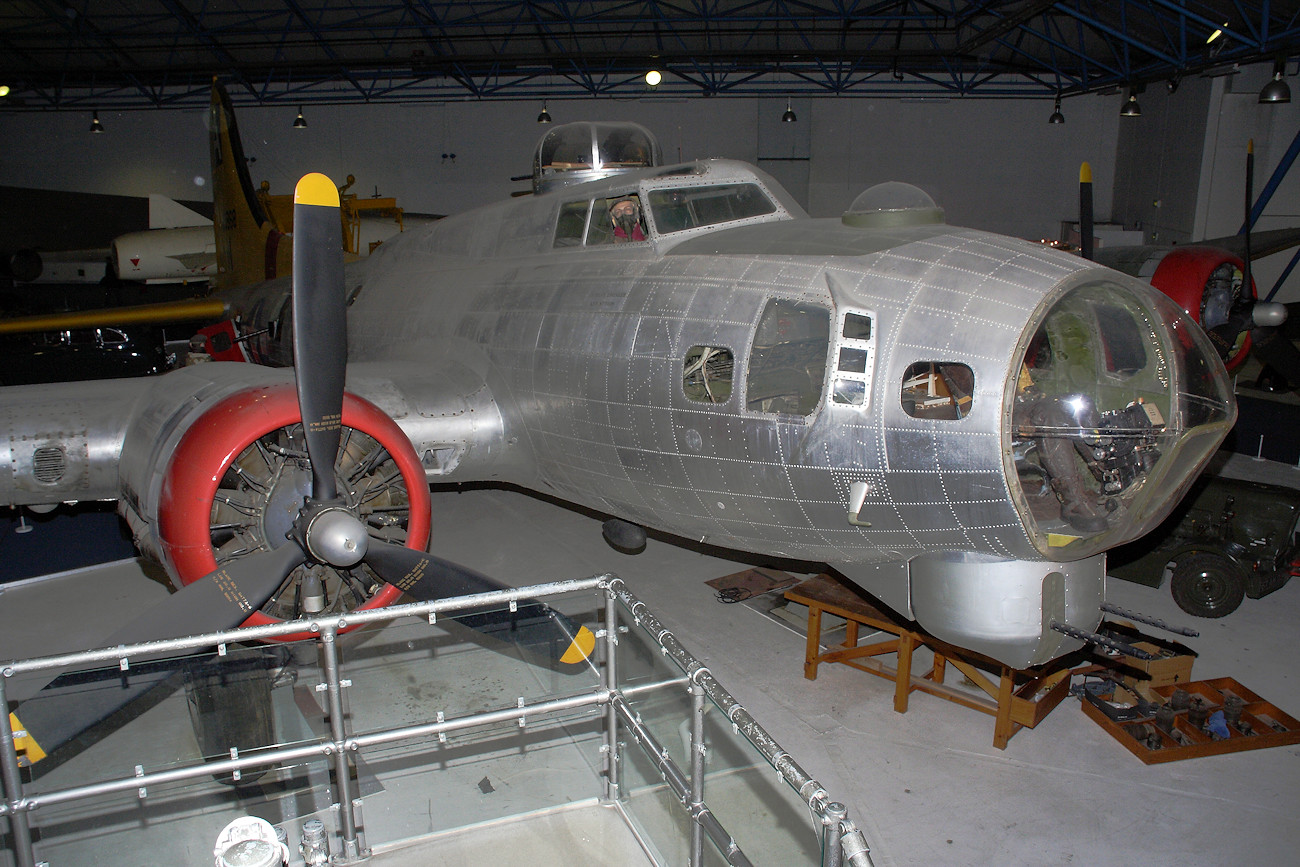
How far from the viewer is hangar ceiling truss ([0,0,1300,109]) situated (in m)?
20.9

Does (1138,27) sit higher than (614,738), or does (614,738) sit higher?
(1138,27)

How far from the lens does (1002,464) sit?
436 cm

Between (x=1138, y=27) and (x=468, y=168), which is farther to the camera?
(x=468, y=168)

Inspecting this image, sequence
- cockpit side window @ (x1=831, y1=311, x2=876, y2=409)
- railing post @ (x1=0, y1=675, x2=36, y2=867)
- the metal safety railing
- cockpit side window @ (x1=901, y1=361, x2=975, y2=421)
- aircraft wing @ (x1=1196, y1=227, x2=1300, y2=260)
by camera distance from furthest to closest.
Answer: aircraft wing @ (x1=1196, y1=227, x2=1300, y2=260) → cockpit side window @ (x1=901, y1=361, x2=975, y2=421) → cockpit side window @ (x1=831, y1=311, x2=876, y2=409) → railing post @ (x1=0, y1=675, x2=36, y2=867) → the metal safety railing

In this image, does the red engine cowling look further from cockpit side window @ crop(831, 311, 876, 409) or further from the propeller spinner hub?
the propeller spinner hub

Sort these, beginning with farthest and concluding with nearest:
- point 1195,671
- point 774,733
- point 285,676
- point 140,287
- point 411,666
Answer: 1. point 140,287
2. point 1195,671
3. point 774,733
4. point 411,666
5. point 285,676

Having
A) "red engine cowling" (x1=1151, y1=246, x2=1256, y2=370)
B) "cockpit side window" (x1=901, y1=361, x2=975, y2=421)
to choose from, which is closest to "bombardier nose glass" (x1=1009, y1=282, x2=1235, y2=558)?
"cockpit side window" (x1=901, y1=361, x2=975, y2=421)

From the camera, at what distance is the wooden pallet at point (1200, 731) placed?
6.21m

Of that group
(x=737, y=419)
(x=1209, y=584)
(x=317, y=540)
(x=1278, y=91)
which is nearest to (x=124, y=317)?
(x=317, y=540)

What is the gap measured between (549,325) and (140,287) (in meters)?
25.7

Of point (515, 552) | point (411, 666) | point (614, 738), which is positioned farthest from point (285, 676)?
point (515, 552)

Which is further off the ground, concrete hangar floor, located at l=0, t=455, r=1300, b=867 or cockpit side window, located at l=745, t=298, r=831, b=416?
cockpit side window, located at l=745, t=298, r=831, b=416

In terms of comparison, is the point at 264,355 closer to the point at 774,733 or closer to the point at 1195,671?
the point at 774,733

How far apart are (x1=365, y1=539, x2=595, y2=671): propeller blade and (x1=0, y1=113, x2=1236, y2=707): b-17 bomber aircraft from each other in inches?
1.6
